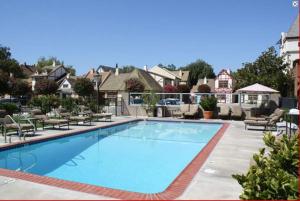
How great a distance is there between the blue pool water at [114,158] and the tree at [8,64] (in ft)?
159

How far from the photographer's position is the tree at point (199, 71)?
8450 centimetres

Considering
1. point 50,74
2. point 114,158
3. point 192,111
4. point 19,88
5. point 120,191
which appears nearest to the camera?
point 120,191

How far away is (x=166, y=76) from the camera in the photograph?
69750mm

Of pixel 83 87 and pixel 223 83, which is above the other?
pixel 223 83

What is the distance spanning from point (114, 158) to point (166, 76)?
194 ft

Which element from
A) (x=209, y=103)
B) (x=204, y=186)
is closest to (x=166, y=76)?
(x=209, y=103)

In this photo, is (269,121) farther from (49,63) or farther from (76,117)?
(49,63)

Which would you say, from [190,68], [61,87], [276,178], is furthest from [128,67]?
[276,178]

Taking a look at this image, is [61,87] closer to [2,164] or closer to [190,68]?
[190,68]

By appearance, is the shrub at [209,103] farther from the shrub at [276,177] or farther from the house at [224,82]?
the house at [224,82]

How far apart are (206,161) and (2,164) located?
600 cm

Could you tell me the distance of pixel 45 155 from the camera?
1120 centimetres

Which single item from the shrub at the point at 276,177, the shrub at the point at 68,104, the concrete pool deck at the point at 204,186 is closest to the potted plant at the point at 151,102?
the shrub at the point at 68,104

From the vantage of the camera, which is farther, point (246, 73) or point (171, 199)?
point (246, 73)
